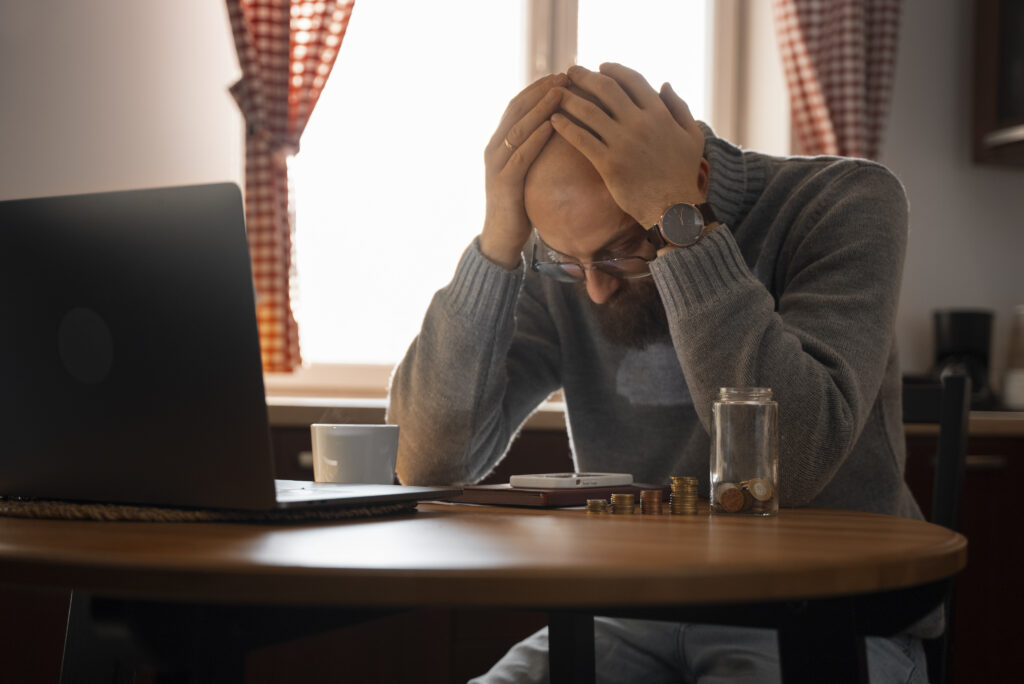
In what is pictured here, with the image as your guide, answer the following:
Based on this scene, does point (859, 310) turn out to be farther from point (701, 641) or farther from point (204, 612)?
point (204, 612)

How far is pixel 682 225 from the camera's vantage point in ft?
3.35

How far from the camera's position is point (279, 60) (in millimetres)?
2635

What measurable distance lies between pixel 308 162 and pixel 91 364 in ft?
7.18

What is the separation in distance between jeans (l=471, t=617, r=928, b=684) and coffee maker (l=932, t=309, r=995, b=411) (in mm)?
2051

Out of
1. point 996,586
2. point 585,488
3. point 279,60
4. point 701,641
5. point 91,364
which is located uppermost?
point 279,60

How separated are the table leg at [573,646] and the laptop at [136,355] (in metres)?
0.26

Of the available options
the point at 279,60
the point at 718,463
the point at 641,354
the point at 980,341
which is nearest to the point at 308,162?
the point at 279,60

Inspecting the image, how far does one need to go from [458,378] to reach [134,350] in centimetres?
52

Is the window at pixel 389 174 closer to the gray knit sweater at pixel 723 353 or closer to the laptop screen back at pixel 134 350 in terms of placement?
the gray knit sweater at pixel 723 353

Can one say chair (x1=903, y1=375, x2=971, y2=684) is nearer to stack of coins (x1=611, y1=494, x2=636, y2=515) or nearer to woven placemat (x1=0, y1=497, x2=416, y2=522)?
stack of coins (x1=611, y1=494, x2=636, y2=515)

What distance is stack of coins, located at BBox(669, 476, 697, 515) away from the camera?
880 millimetres

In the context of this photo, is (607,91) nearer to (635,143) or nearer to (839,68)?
(635,143)

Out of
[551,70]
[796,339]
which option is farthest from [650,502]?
[551,70]

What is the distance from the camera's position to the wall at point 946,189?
312 cm
